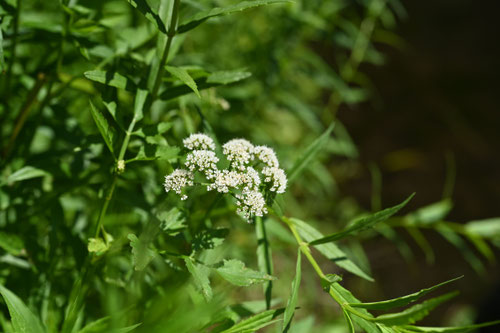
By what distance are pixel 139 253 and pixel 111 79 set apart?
1.31ft

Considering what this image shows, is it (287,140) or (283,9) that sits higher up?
(283,9)

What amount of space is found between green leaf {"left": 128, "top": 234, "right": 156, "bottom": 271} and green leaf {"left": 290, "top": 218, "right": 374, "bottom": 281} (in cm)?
40

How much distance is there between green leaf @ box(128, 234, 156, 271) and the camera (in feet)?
2.64

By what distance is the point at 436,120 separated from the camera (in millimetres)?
3807

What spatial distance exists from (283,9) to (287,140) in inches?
55.8

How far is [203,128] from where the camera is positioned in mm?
1192

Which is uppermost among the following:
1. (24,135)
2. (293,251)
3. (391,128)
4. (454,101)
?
(24,135)

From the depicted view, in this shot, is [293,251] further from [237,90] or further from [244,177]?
[244,177]

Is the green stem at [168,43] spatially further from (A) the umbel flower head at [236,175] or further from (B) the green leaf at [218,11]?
(A) the umbel flower head at [236,175]

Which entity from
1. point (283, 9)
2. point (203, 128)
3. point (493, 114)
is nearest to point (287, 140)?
point (283, 9)

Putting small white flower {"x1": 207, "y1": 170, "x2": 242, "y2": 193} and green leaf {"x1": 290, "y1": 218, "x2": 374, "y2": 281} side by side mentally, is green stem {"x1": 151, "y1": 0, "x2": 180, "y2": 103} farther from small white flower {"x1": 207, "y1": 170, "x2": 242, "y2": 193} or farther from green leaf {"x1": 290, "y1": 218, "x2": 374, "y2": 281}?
green leaf {"x1": 290, "y1": 218, "x2": 374, "y2": 281}

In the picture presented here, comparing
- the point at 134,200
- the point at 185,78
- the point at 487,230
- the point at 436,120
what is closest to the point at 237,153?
the point at 185,78

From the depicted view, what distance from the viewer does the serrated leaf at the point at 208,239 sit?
Result: 0.92 m

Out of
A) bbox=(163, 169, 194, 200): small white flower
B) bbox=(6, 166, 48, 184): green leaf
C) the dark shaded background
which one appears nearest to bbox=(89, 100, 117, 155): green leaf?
bbox=(163, 169, 194, 200): small white flower
